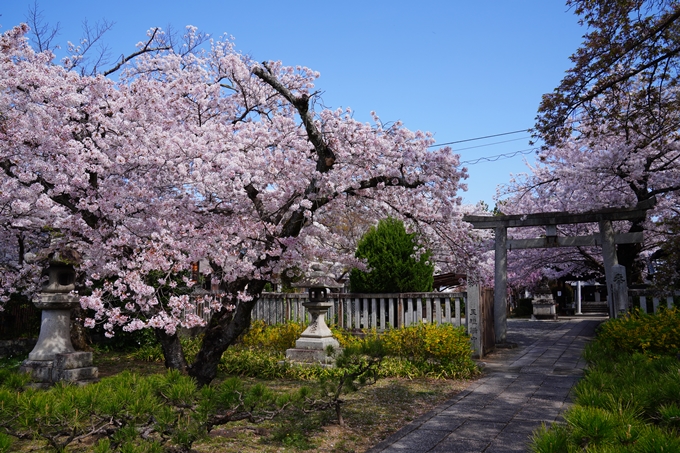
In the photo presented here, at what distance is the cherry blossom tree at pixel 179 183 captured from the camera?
6.93 m

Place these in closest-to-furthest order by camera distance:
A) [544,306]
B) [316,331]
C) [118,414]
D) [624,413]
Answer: [624,413] → [118,414] → [316,331] → [544,306]

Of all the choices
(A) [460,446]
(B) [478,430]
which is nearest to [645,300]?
(B) [478,430]

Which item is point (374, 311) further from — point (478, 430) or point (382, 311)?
point (478, 430)

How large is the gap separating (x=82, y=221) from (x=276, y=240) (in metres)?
2.92

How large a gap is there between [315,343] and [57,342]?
177 inches

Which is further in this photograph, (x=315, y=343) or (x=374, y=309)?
(x=374, y=309)

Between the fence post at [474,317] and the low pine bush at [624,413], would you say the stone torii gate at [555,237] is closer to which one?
the fence post at [474,317]

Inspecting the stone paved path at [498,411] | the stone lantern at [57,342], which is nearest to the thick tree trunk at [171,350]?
the stone lantern at [57,342]

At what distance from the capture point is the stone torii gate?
13.0 meters

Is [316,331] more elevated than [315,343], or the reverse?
[316,331]

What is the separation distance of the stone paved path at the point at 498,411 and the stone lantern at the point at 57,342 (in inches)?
224

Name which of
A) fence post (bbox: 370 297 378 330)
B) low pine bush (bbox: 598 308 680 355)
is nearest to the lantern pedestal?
fence post (bbox: 370 297 378 330)

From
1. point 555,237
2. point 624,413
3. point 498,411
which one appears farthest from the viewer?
point 555,237

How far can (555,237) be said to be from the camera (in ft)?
46.8
